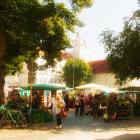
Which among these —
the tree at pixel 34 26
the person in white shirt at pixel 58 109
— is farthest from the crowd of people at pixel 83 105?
the tree at pixel 34 26

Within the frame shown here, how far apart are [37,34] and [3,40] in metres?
2.34

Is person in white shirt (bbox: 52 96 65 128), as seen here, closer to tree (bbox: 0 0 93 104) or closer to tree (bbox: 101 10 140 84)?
tree (bbox: 0 0 93 104)

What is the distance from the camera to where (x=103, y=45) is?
22609 mm

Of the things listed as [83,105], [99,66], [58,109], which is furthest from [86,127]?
[99,66]

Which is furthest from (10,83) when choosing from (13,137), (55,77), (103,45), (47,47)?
(13,137)

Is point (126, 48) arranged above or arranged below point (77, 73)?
below

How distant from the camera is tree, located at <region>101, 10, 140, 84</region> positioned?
1933cm

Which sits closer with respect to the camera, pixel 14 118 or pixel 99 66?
pixel 14 118

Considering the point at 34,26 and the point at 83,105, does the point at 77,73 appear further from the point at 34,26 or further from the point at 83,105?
the point at 34,26

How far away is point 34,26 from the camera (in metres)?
13.9

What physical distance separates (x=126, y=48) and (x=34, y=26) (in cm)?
925

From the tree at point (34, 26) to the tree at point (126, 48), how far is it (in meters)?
5.78

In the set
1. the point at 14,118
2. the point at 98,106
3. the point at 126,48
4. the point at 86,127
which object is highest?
the point at 126,48

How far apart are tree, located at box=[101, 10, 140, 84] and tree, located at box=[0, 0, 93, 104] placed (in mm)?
5777
